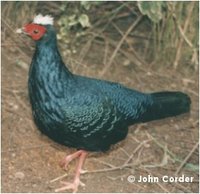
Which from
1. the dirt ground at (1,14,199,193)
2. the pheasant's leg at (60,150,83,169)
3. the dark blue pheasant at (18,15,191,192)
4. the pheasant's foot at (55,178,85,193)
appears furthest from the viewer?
the pheasant's leg at (60,150,83,169)

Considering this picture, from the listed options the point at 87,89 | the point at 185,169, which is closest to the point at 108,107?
the point at 87,89

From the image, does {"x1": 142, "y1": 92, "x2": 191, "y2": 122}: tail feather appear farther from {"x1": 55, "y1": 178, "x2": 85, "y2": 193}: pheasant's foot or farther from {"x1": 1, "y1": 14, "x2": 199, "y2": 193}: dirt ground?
{"x1": 55, "y1": 178, "x2": 85, "y2": 193}: pheasant's foot

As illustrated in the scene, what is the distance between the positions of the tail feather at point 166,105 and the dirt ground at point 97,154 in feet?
1.42

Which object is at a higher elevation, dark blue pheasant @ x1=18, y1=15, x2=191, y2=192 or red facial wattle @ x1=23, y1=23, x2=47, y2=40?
red facial wattle @ x1=23, y1=23, x2=47, y2=40

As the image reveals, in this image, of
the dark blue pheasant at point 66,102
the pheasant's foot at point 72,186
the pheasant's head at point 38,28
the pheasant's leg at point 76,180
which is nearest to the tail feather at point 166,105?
the dark blue pheasant at point 66,102

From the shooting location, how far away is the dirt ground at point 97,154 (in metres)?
4.77

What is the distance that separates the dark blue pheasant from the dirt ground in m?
0.35

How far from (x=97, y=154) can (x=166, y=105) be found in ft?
2.46

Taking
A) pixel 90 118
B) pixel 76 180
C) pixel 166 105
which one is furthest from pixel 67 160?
pixel 166 105

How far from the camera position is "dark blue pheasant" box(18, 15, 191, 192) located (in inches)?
169

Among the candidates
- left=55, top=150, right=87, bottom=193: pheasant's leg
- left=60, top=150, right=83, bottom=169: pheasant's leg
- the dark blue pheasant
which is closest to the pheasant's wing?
the dark blue pheasant

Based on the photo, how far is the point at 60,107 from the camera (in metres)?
4.27

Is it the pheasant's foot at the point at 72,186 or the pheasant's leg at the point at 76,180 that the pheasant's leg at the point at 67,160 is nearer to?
the pheasant's leg at the point at 76,180

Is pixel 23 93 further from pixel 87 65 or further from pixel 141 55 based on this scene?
pixel 141 55
